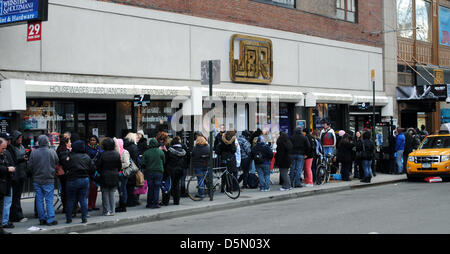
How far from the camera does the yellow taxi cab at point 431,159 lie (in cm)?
1711

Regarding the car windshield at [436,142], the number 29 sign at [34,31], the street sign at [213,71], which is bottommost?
the car windshield at [436,142]

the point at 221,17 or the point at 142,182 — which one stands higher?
the point at 221,17

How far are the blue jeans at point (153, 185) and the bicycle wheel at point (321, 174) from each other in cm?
643

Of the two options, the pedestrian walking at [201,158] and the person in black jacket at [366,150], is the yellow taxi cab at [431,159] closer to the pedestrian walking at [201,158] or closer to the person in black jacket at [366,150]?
the person in black jacket at [366,150]

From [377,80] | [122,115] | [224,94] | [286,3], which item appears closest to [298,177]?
[224,94]

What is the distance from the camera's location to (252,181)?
15906mm

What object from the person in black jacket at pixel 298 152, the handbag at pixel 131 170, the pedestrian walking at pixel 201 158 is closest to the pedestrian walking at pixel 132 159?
the handbag at pixel 131 170

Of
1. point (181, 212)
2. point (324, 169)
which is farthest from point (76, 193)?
point (324, 169)

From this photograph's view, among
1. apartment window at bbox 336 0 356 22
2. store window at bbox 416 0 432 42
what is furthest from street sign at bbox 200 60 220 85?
store window at bbox 416 0 432 42

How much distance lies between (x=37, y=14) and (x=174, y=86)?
6053 mm

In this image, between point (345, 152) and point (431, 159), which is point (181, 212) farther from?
point (431, 159)

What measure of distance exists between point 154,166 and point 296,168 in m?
5.44
